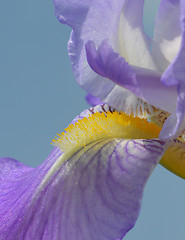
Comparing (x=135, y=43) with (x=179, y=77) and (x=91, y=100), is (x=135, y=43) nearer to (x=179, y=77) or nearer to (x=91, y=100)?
(x=179, y=77)

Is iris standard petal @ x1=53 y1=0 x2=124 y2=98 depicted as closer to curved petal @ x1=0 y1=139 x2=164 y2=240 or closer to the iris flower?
the iris flower

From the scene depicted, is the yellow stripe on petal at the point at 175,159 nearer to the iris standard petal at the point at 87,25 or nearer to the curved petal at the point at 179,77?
the curved petal at the point at 179,77

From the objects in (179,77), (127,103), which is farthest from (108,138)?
(179,77)

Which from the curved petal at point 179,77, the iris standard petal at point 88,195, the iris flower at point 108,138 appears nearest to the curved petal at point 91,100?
the iris flower at point 108,138

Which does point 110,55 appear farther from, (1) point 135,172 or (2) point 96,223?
(2) point 96,223

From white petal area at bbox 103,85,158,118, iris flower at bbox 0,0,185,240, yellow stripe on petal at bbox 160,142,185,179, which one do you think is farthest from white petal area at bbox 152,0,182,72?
yellow stripe on petal at bbox 160,142,185,179

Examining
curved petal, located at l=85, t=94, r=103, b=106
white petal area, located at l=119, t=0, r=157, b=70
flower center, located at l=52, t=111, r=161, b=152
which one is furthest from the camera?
curved petal, located at l=85, t=94, r=103, b=106

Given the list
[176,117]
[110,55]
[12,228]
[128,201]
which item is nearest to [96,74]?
[110,55]
